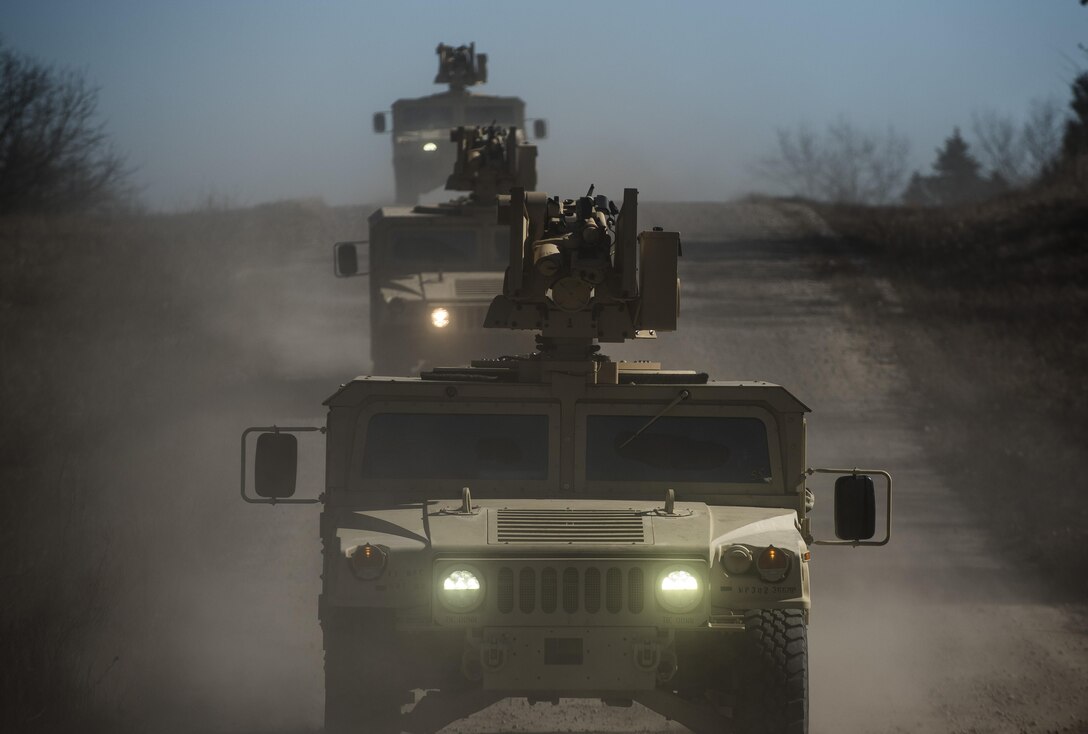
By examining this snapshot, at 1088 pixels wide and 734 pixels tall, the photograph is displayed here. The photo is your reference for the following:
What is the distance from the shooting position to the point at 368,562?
279 inches

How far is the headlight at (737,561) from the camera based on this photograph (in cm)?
714

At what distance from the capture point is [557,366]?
816 centimetres

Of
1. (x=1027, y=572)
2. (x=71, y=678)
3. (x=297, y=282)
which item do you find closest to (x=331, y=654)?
(x=71, y=678)

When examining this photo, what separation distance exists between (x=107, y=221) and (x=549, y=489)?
27.3 metres

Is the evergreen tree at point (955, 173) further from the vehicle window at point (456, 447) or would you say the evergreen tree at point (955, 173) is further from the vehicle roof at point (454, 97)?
the vehicle window at point (456, 447)

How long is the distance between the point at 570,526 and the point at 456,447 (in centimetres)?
95

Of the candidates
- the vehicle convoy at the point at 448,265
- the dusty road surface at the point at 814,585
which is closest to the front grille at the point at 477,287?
the vehicle convoy at the point at 448,265

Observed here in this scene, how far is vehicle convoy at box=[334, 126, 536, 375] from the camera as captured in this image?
1622cm

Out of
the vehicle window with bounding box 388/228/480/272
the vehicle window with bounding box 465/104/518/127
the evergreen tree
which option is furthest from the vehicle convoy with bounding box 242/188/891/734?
the evergreen tree

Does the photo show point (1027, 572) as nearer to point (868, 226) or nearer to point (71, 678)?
point (71, 678)

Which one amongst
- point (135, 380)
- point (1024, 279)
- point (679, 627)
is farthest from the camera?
point (1024, 279)

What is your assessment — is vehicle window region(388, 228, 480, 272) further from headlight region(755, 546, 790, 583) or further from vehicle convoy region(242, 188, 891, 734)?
headlight region(755, 546, 790, 583)

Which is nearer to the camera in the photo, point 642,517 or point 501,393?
point 642,517

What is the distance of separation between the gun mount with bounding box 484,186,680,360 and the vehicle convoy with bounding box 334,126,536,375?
7.26m
